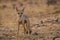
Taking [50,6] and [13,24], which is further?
[50,6]

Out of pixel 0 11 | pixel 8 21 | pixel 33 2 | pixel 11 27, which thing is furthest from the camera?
pixel 33 2

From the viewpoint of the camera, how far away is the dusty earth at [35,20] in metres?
8.31

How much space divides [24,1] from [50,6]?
2.66 m

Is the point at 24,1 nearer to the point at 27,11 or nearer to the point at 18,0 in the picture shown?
the point at 18,0

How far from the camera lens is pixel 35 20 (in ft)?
34.8

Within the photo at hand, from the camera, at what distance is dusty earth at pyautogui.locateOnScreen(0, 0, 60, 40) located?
8312mm

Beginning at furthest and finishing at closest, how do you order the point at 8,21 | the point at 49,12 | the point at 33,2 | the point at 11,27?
the point at 33,2
the point at 49,12
the point at 8,21
the point at 11,27

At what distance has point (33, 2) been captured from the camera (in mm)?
15102

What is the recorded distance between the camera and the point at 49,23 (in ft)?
32.3

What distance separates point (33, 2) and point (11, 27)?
5.75 meters

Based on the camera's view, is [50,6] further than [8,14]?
Yes

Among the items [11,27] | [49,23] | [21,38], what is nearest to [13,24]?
[11,27]

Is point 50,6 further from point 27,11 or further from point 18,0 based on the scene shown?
point 18,0

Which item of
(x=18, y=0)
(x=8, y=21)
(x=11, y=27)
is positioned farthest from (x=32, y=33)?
(x=18, y=0)
